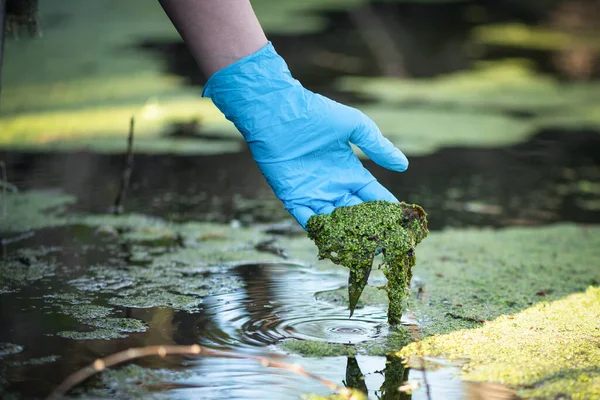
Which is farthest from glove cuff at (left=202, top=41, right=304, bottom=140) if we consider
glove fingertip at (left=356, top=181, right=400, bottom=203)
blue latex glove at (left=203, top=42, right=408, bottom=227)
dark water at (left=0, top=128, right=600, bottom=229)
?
dark water at (left=0, top=128, right=600, bottom=229)

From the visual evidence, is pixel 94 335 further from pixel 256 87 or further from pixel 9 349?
pixel 256 87

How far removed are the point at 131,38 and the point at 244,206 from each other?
17.3 ft

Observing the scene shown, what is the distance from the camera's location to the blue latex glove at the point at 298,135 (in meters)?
2.56

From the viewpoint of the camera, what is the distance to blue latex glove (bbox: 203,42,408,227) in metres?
2.56

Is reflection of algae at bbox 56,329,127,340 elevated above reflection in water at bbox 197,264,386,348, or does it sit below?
above

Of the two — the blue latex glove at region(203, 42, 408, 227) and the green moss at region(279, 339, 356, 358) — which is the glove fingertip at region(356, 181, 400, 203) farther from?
the green moss at region(279, 339, 356, 358)

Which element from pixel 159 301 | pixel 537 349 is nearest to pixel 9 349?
pixel 159 301

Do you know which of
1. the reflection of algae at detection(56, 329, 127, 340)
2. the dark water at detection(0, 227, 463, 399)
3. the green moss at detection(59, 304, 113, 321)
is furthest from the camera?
the green moss at detection(59, 304, 113, 321)

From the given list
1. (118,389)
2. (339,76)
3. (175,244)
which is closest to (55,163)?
(175,244)

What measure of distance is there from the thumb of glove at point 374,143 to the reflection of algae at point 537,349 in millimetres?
608

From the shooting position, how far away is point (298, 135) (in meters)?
2.59

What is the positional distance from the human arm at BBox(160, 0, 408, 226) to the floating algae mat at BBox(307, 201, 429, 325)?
0.42ft

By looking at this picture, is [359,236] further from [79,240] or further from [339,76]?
[339,76]

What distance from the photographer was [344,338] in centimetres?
239
